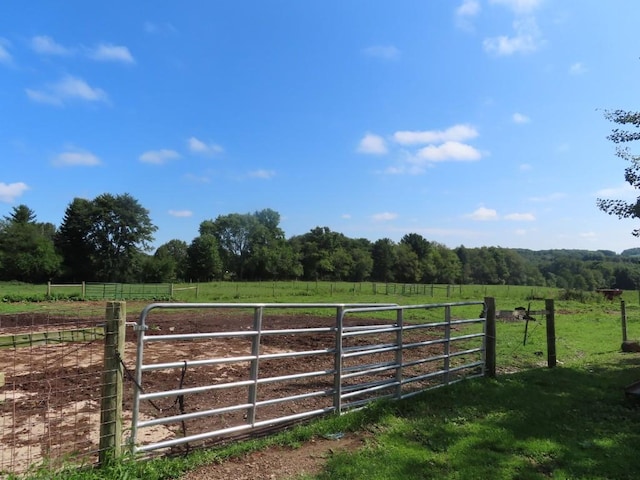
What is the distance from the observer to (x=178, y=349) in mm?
11688

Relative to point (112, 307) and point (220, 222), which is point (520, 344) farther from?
point (220, 222)

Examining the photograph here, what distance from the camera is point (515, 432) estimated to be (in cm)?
521

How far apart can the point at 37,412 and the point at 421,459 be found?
525 cm

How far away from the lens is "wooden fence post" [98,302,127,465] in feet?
12.4

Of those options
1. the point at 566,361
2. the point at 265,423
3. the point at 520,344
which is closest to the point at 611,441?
the point at 265,423

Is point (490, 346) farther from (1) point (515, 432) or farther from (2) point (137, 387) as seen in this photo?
(2) point (137, 387)

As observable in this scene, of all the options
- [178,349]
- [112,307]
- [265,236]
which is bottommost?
[178,349]

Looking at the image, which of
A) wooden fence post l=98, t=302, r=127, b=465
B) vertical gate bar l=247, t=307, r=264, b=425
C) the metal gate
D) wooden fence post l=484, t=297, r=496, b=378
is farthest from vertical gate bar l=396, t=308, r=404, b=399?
wooden fence post l=98, t=302, r=127, b=465

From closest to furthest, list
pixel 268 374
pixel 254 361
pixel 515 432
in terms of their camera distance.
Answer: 1. pixel 254 361
2. pixel 515 432
3. pixel 268 374

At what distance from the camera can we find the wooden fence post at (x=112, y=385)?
149 inches

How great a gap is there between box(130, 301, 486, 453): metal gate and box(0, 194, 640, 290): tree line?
4777 centimetres

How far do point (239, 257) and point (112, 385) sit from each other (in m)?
97.9

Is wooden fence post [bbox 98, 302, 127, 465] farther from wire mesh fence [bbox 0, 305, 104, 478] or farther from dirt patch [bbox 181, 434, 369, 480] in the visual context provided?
dirt patch [bbox 181, 434, 369, 480]

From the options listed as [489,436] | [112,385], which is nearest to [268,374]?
[489,436]
